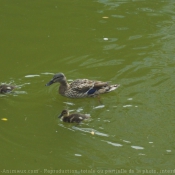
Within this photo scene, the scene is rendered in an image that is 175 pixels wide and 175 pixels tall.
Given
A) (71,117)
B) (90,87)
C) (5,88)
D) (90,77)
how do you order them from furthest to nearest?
(90,77) → (90,87) → (5,88) → (71,117)

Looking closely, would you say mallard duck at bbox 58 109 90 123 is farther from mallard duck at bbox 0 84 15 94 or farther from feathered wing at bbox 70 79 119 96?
mallard duck at bbox 0 84 15 94

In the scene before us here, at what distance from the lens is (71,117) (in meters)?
8.03

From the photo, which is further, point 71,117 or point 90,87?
point 90,87

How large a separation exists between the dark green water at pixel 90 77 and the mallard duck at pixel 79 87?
12 centimetres

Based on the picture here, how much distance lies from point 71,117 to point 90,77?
1662 millimetres

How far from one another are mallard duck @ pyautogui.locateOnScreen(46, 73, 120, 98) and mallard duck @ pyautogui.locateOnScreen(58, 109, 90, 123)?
3.25 feet

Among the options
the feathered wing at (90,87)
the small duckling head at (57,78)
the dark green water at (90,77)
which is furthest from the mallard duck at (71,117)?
the small duckling head at (57,78)

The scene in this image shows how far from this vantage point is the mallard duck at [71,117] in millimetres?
8004

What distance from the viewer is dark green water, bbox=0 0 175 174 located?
729cm

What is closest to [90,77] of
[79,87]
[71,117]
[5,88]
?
[79,87]

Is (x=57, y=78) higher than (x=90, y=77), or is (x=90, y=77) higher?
(x=57, y=78)

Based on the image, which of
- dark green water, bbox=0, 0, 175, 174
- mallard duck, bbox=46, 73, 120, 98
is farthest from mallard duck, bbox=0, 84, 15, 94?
mallard duck, bbox=46, 73, 120, 98

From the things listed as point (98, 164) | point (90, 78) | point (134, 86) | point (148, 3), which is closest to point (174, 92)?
point (134, 86)

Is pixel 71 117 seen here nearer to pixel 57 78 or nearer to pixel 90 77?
pixel 57 78
